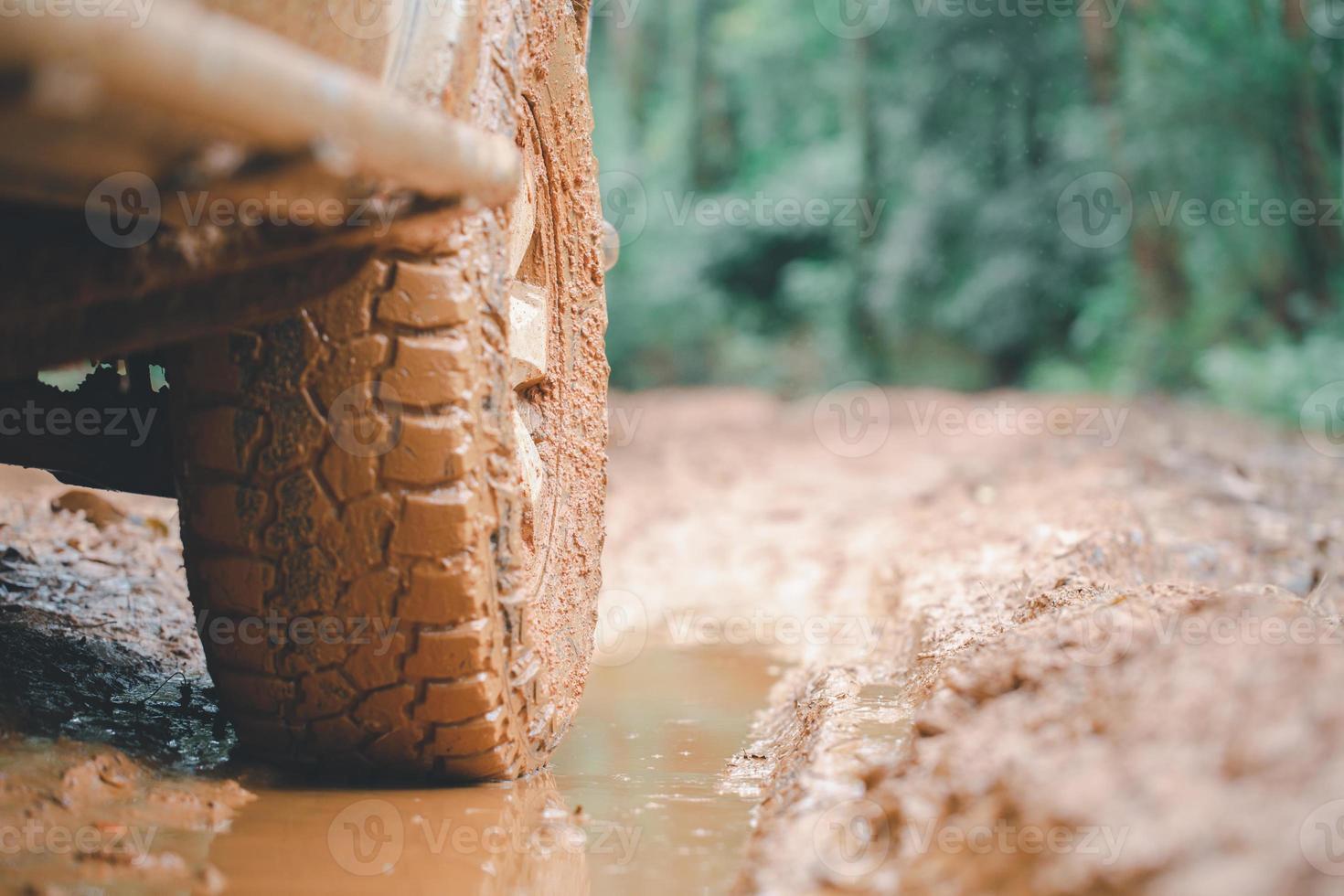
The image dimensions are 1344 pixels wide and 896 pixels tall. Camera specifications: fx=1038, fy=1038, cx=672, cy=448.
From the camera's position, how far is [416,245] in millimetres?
1325

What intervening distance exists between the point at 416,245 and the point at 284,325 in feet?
0.74

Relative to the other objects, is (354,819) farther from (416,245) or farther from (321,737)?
(416,245)

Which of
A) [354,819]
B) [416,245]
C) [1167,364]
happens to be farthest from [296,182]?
[1167,364]

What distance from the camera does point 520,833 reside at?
1.39 meters
